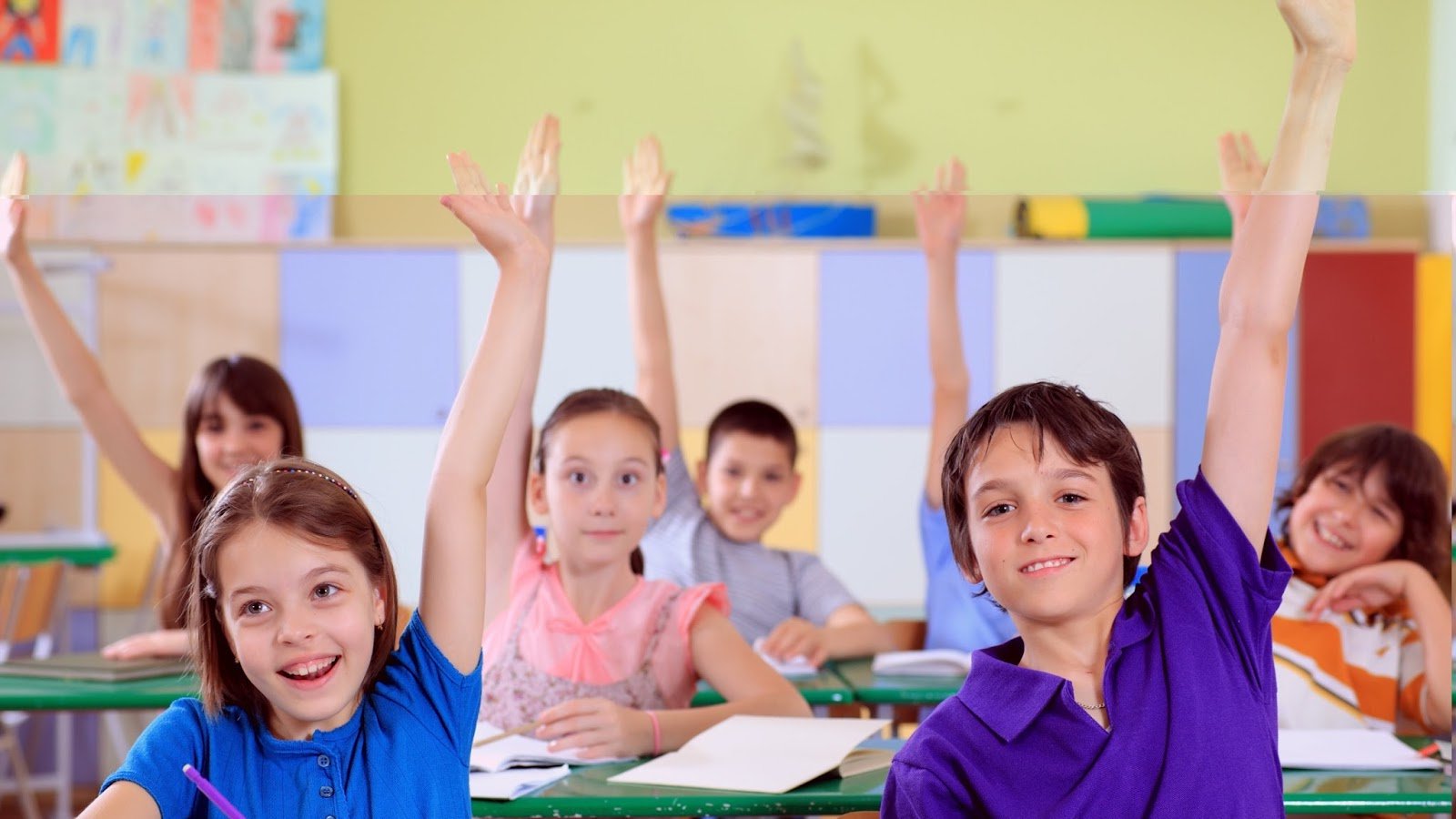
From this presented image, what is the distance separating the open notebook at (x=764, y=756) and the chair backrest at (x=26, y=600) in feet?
8.45

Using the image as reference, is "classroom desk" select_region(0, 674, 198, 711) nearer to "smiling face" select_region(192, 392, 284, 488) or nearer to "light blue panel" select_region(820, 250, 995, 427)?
"smiling face" select_region(192, 392, 284, 488)

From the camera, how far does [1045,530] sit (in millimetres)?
1227

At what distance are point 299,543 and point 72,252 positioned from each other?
3341mm

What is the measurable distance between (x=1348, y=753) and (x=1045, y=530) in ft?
2.25

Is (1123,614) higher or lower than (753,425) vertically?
lower

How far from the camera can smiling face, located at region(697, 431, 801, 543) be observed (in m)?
2.86

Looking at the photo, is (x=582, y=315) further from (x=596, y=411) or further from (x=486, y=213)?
(x=486, y=213)

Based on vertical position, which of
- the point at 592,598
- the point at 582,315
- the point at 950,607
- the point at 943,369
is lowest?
the point at 950,607

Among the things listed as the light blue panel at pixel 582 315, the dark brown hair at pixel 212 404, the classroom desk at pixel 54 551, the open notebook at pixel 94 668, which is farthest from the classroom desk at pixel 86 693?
the light blue panel at pixel 582 315

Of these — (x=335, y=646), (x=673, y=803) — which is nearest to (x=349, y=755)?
(x=335, y=646)

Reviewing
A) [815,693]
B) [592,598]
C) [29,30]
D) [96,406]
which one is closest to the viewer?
[29,30]

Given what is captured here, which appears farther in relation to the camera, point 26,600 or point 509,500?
point 26,600

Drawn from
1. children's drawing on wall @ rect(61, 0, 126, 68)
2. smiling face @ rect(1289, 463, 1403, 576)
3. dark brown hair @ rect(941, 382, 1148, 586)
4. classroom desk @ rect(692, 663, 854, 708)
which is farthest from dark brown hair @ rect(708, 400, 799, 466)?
children's drawing on wall @ rect(61, 0, 126, 68)

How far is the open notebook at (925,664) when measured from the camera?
2211 millimetres
